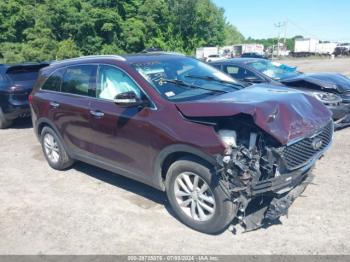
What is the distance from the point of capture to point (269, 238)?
3.85 metres

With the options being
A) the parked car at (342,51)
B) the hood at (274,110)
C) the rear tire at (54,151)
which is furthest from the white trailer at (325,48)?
the hood at (274,110)

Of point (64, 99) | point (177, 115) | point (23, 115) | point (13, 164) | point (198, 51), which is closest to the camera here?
point (177, 115)

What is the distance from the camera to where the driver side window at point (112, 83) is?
15.1 feet

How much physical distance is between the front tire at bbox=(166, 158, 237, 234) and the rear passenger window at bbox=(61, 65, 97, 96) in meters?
1.88

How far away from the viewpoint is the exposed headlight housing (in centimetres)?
367

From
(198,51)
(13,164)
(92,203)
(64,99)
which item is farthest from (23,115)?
(198,51)

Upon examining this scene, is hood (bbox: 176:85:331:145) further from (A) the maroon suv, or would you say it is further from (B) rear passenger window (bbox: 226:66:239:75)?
(B) rear passenger window (bbox: 226:66:239:75)

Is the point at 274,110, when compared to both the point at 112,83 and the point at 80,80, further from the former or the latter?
the point at 80,80

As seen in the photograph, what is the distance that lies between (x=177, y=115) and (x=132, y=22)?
43694 mm

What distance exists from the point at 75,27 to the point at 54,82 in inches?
1514

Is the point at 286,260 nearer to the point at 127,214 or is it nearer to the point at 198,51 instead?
the point at 127,214

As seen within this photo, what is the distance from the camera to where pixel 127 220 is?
14.6 ft

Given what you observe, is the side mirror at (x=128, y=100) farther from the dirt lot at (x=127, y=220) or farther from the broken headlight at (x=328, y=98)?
the broken headlight at (x=328, y=98)

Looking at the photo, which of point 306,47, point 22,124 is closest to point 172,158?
point 22,124
